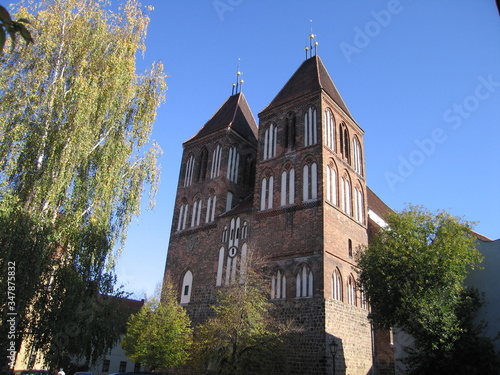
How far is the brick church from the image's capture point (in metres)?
18.8

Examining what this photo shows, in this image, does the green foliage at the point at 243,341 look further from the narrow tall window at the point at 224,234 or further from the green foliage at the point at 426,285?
the narrow tall window at the point at 224,234

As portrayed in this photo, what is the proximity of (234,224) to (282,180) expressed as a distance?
398cm

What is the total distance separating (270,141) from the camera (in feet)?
81.9

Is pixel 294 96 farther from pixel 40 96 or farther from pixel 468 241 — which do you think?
pixel 40 96

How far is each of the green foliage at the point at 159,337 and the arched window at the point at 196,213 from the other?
6248 millimetres

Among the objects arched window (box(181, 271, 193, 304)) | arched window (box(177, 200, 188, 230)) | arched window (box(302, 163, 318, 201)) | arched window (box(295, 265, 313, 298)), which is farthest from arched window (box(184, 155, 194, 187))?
arched window (box(295, 265, 313, 298))

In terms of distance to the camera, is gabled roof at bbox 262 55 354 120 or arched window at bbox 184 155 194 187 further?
arched window at bbox 184 155 194 187

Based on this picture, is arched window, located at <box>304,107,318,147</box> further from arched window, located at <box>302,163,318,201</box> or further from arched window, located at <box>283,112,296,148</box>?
arched window, located at <box>302,163,318,201</box>

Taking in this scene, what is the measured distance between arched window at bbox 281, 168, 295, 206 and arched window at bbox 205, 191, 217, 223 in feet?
18.0

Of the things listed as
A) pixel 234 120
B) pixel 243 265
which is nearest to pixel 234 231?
pixel 243 265

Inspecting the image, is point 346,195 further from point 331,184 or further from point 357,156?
point 357,156

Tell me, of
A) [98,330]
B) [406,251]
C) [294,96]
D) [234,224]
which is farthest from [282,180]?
[98,330]

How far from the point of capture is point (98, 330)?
500 inches

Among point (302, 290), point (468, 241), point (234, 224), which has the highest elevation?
point (234, 224)
